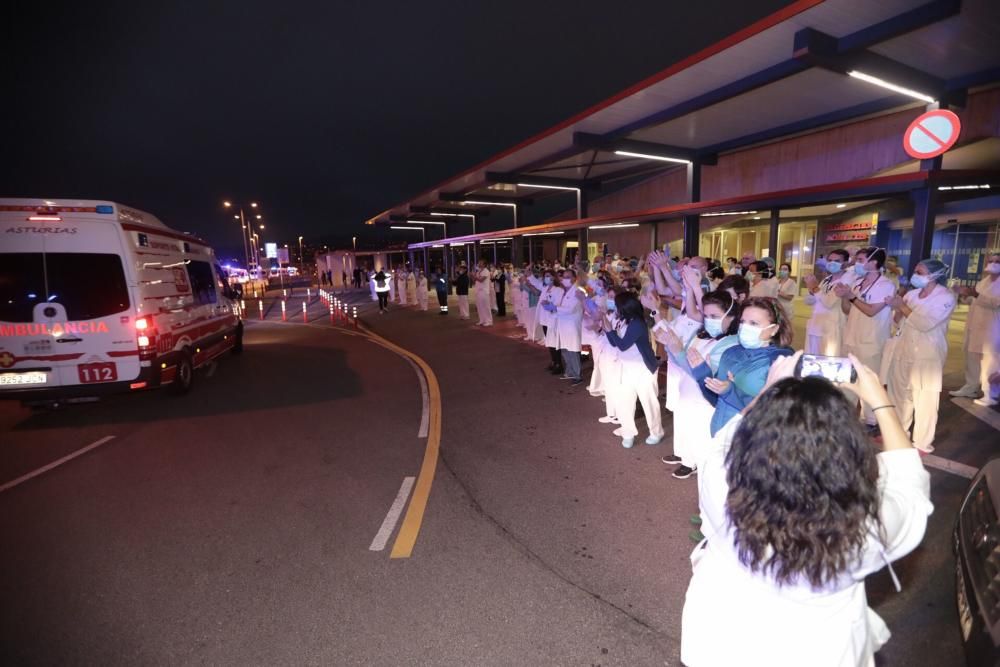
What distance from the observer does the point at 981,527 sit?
238 cm

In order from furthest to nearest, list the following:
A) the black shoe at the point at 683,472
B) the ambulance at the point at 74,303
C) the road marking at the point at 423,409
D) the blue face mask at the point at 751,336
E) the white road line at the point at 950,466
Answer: the ambulance at the point at 74,303 → the road marking at the point at 423,409 → the black shoe at the point at 683,472 → the white road line at the point at 950,466 → the blue face mask at the point at 751,336

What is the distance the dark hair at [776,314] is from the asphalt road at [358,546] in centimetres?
164

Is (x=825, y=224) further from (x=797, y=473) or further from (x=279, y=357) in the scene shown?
(x=797, y=473)

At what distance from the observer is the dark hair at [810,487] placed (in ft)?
4.60

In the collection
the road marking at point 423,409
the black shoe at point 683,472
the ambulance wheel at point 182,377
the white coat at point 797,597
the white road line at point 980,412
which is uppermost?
the white coat at point 797,597

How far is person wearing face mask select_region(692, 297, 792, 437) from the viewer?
9.74ft

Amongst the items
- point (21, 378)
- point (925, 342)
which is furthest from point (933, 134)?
point (21, 378)

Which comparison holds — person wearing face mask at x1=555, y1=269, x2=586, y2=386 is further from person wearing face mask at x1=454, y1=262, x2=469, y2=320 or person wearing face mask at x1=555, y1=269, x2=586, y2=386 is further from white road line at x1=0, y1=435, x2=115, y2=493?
person wearing face mask at x1=454, y1=262, x2=469, y2=320

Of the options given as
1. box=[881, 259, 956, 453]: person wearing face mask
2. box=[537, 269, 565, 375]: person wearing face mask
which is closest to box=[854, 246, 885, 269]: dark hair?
box=[881, 259, 956, 453]: person wearing face mask

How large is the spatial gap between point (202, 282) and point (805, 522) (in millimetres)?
11102

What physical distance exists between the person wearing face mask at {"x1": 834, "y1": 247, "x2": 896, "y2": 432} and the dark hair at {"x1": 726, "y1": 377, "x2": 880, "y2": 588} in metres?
4.90

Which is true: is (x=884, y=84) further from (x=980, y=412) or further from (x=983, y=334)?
(x=980, y=412)

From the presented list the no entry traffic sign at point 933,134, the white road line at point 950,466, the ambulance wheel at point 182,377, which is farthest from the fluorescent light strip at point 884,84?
the ambulance wheel at point 182,377

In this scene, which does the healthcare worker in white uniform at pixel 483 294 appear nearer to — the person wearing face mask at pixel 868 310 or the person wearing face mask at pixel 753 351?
the person wearing face mask at pixel 868 310
